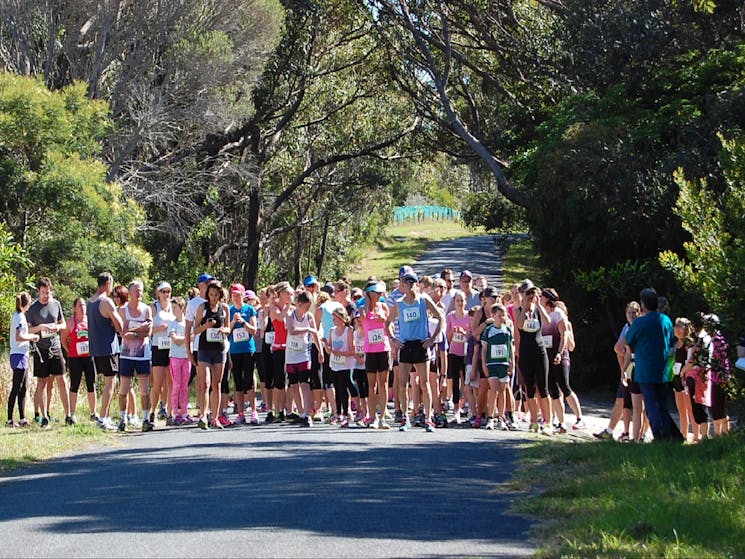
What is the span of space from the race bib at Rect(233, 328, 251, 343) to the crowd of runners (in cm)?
2

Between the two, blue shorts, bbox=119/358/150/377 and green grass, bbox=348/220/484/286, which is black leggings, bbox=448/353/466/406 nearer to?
blue shorts, bbox=119/358/150/377

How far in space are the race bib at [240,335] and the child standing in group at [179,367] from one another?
28.7 inches

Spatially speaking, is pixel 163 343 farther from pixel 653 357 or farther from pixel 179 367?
pixel 653 357

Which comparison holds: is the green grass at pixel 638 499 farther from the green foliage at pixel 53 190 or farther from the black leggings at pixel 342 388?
the green foliage at pixel 53 190

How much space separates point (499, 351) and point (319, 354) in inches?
100

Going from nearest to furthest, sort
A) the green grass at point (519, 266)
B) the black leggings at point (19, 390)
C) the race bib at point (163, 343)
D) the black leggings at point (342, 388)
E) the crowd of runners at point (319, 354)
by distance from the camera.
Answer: the crowd of runners at point (319, 354) < the black leggings at point (19, 390) < the black leggings at point (342, 388) < the race bib at point (163, 343) < the green grass at point (519, 266)

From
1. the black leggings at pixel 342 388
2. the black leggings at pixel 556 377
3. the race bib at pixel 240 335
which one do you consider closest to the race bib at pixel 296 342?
the black leggings at pixel 342 388

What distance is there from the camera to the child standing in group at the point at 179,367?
55.6 ft

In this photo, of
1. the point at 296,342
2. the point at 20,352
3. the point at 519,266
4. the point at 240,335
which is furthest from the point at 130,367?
the point at 519,266

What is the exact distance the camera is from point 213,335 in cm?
1569

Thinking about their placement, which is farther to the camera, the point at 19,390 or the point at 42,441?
the point at 19,390

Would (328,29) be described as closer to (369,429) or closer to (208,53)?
(208,53)

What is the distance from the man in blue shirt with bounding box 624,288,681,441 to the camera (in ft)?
44.1

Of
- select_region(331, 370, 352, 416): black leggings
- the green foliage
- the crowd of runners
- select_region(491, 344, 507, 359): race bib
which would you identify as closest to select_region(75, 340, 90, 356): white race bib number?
the crowd of runners
